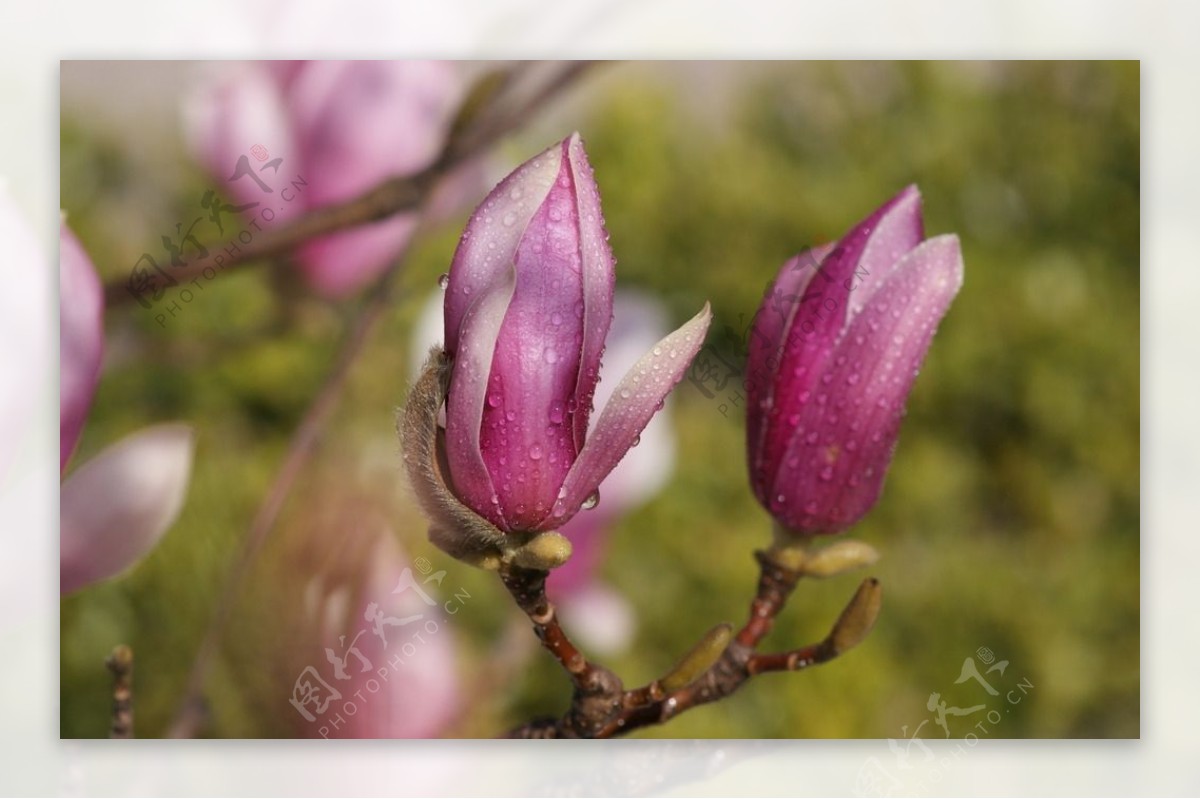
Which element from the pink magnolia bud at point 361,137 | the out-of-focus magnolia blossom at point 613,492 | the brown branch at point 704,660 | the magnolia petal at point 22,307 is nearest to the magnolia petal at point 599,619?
the out-of-focus magnolia blossom at point 613,492

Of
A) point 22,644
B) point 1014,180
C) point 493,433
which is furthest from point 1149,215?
point 22,644

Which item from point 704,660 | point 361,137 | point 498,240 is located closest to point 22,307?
Result: point 361,137

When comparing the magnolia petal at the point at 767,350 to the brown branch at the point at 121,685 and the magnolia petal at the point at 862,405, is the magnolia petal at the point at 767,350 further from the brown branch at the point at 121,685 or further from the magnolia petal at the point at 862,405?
the brown branch at the point at 121,685

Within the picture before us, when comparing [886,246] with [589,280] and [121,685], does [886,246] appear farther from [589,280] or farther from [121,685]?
[121,685]

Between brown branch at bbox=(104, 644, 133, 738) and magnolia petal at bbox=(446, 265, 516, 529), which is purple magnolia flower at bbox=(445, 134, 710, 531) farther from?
brown branch at bbox=(104, 644, 133, 738)

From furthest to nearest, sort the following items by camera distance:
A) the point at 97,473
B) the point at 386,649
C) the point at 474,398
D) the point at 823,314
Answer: the point at 386,649 < the point at 97,473 < the point at 823,314 < the point at 474,398
